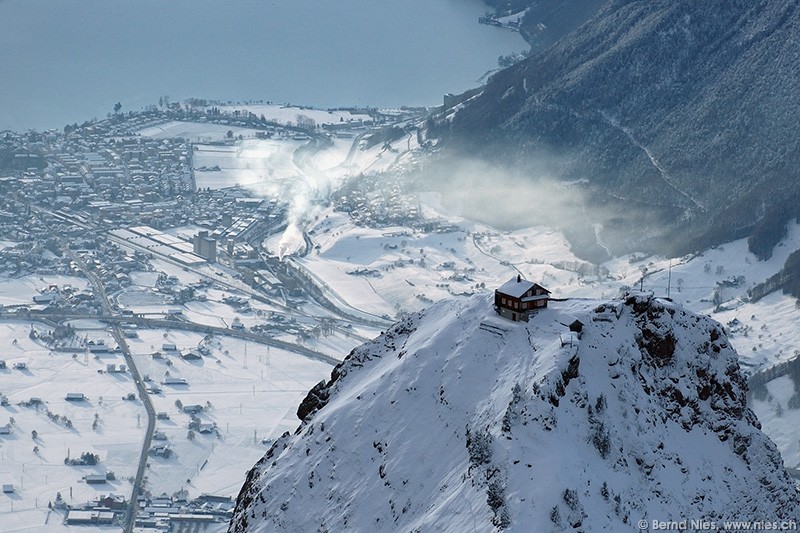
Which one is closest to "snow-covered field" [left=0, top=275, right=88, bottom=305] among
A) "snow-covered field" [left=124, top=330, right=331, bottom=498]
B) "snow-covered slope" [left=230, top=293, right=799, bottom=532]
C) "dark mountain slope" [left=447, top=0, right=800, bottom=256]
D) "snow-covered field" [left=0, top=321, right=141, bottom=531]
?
"snow-covered field" [left=0, top=321, right=141, bottom=531]

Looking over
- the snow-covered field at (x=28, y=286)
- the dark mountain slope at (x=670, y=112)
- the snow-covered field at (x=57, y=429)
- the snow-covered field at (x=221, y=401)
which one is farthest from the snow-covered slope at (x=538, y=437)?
the snow-covered field at (x=28, y=286)

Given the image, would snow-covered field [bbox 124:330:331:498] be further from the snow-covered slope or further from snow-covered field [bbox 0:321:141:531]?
the snow-covered slope

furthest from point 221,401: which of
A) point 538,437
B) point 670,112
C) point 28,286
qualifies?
point 538,437

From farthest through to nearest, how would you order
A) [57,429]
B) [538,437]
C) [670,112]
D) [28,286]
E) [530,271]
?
[670,112], [28,286], [530,271], [57,429], [538,437]

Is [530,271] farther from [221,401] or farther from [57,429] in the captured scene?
[57,429]

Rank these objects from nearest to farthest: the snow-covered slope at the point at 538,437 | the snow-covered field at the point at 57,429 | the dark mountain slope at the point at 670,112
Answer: the snow-covered slope at the point at 538,437
the snow-covered field at the point at 57,429
the dark mountain slope at the point at 670,112

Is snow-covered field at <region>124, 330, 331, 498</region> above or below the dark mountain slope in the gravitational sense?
below

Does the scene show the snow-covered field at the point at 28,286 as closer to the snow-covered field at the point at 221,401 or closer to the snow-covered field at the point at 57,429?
the snow-covered field at the point at 57,429
